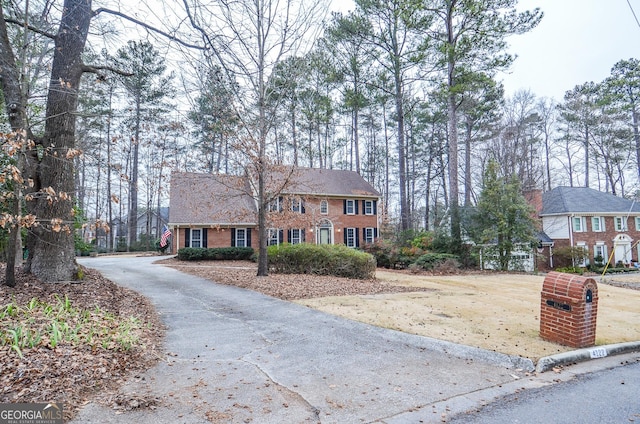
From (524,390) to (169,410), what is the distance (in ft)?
12.1

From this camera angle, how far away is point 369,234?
28922 millimetres

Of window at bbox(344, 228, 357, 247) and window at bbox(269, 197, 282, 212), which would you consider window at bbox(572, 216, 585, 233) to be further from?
window at bbox(269, 197, 282, 212)

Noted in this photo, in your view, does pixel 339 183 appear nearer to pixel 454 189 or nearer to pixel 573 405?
pixel 454 189

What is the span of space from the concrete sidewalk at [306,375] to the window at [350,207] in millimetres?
21229

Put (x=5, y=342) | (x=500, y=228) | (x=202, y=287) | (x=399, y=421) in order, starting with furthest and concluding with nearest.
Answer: (x=500, y=228), (x=202, y=287), (x=5, y=342), (x=399, y=421)

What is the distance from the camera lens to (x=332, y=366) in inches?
187

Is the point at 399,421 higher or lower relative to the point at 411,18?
lower

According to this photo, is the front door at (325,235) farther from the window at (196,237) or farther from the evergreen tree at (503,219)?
the evergreen tree at (503,219)

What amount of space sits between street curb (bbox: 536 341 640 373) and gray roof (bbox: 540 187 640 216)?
2461 centimetres

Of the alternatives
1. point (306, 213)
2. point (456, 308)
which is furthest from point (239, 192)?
point (456, 308)

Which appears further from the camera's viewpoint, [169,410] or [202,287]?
[202,287]

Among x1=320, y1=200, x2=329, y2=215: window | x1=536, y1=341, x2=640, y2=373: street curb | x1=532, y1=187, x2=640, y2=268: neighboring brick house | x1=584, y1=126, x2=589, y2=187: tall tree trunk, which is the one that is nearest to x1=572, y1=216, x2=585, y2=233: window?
x1=532, y1=187, x2=640, y2=268: neighboring brick house

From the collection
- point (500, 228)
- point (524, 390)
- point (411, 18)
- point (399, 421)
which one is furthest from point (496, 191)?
point (399, 421)

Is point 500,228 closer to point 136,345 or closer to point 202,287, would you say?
point 202,287
